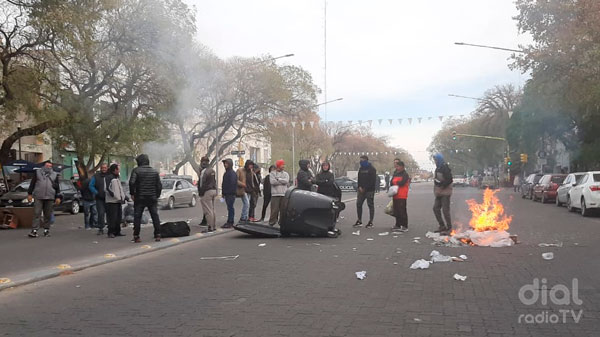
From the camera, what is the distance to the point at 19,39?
15328mm

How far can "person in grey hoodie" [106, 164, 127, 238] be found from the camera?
37.9ft

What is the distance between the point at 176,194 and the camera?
24.2 metres

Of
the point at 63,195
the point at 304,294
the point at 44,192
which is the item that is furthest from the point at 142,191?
the point at 63,195

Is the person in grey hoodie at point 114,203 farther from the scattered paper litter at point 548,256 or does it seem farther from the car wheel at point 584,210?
the car wheel at point 584,210

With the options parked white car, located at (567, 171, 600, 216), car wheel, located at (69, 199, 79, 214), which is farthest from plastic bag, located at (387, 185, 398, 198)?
car wheel, located at (69, 199, 79, 214)

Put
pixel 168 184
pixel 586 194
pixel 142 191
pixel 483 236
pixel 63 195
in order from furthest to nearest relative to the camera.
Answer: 1. pixel 168 184
2. pixel 63 195
3. pixel 586 194
4. pixel 142 191
5. pixel 483 236

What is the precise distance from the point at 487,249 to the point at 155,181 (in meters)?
6.03

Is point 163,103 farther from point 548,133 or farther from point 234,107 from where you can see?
point 548,133

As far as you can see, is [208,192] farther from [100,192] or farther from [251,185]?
[100,192]

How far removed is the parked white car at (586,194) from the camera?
1666 centimetres

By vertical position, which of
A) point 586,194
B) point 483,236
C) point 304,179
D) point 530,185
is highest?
point 304,179

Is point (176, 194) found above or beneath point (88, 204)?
beneath

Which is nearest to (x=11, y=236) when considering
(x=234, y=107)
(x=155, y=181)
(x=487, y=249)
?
(x=155, y=181)

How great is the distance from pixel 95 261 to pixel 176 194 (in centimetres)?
1600
